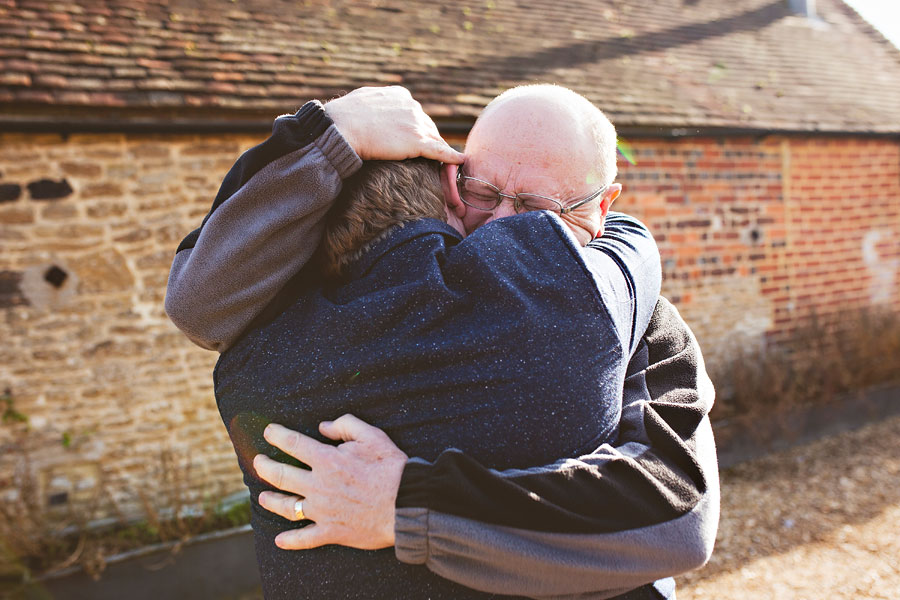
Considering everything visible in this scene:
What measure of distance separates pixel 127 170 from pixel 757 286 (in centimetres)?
682

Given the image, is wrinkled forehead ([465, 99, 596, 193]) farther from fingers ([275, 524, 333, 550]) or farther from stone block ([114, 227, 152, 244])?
stone block ([114, 227, 152, 244])

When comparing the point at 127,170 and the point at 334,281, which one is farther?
the point at 127,170

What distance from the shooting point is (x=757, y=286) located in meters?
7.34

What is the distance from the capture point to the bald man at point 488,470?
3.70ft

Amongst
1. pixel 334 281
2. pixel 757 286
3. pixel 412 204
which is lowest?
pixel 757 286

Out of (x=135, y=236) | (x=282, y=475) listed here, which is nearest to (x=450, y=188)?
(x=282, y=475)

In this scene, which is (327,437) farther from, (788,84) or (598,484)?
(788,84)

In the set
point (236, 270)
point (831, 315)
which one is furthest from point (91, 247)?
point (831, 315)

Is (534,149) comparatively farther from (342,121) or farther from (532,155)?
(342,121)

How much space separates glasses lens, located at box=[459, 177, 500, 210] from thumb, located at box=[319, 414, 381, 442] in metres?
0.60

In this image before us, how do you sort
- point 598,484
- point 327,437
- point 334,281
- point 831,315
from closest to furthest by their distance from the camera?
1. point 598,484
2. point 327,437
3. point 334,281
4. point 831,315

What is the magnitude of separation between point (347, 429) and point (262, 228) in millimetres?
451

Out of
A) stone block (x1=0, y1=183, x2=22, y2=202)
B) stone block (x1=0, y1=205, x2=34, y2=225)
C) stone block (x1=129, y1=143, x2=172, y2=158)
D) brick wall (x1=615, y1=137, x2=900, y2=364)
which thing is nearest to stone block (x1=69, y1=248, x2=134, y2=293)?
stone block (x1=0, y1=205, x2=34, y2=225)

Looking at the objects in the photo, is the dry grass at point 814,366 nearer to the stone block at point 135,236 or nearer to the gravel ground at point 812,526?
the gravel ground at point 812,526
